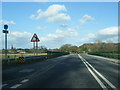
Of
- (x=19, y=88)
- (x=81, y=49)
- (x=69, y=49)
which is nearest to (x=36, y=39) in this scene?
(x=19, y=88)

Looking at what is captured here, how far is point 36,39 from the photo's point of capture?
44031mm

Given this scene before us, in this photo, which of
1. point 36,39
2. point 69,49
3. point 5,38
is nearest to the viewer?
point 5,38

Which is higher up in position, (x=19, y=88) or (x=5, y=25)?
(x=5, y=25)

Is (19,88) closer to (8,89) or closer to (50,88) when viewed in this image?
(8,89)

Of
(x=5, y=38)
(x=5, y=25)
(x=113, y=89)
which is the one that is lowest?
Answer: (x=113, y=89)

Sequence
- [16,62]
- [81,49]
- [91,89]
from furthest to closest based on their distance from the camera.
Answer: [81,49], [16,62], [91,89]

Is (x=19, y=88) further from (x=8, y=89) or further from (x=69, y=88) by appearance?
(x=69, y=88)

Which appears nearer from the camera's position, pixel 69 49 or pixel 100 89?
pixel 100 89

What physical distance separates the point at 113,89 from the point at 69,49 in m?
168

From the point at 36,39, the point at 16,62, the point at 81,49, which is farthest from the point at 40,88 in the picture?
the point at 81,49

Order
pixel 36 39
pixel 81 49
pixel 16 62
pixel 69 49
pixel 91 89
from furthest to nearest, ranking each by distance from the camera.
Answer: pixel 81 49 < pixel 69 49 < pixel 36 39 < pixel 16 62 < pixel 91 89

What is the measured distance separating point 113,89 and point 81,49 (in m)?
186

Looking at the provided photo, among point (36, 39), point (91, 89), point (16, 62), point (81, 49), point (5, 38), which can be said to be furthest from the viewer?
point (81, 49)

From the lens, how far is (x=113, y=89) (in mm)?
8945
